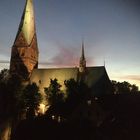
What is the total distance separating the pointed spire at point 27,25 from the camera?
6341 cm

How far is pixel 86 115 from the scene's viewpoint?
39.9m

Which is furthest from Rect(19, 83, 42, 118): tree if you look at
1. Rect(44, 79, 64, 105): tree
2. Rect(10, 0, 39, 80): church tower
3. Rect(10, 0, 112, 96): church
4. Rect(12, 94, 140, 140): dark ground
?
Rect(10, 0, 39, 80): church tower

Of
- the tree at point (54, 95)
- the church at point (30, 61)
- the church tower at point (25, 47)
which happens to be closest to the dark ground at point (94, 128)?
the tree at point (54, 95)

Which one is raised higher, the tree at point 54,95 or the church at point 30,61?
the church at point 30,61

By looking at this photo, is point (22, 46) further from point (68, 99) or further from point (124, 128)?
point (124, 128)

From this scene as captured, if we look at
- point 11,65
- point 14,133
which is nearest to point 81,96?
point 14,133

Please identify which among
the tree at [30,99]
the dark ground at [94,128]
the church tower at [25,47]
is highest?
the church tower at [25,47]

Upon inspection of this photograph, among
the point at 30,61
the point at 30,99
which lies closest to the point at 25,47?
the point at 30,61

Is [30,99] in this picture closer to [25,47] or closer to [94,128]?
[25,47]

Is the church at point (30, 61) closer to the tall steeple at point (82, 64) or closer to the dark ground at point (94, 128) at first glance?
the tall steeple at point (82, 64)

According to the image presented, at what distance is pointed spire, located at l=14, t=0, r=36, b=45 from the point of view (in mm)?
63406

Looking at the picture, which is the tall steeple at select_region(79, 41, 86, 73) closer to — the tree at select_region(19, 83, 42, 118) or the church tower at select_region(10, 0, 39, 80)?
the tree at select_region(19, 83, 42, 118)

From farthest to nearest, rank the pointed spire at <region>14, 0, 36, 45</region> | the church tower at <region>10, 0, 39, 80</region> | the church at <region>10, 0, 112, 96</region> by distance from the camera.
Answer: the pointed spire at <region>14, 0, 36, 45</region> → the church tower at <region>10, 0, 39, 80</region> → the church at <region>10, 0, 112, 96</region>

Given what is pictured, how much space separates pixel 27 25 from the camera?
63938 millimetres
